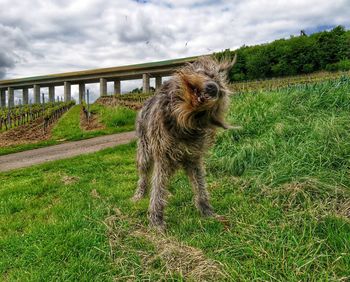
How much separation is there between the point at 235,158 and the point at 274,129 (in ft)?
4.37

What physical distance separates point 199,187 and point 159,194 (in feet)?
2.18

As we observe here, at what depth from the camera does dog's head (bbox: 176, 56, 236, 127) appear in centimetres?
295

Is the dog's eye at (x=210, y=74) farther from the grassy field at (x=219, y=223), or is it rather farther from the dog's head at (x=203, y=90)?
the grassy field at (x=219, y=223)

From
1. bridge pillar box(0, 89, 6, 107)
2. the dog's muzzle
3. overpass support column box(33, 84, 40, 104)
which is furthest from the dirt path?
bridge pillar box(0, 89, 6, 107)

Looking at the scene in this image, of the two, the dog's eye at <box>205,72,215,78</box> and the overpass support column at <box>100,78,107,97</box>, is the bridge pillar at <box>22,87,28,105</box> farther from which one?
the dog's eye at <box>205,72,215,78</box>

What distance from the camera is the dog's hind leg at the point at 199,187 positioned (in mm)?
4301

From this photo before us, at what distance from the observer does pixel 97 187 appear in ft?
19.3

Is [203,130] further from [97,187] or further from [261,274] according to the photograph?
[97,187]

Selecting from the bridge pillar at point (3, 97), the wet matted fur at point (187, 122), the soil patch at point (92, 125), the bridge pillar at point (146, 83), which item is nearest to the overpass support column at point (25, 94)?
the bridge pillar at point (3, 97)

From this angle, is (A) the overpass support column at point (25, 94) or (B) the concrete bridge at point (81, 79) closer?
(B) the concrete bridge at point (81, 79)

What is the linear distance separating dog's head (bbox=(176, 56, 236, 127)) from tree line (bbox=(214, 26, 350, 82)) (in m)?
42.1

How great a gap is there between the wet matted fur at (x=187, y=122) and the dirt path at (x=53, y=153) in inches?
269

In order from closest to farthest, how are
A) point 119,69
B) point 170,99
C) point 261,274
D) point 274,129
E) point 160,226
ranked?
point 261,274 → point 170,99 → point 160,226 → point 274,129 → point 119,69

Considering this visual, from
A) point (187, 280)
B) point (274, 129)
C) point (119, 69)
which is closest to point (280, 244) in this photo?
point (187, 280)
